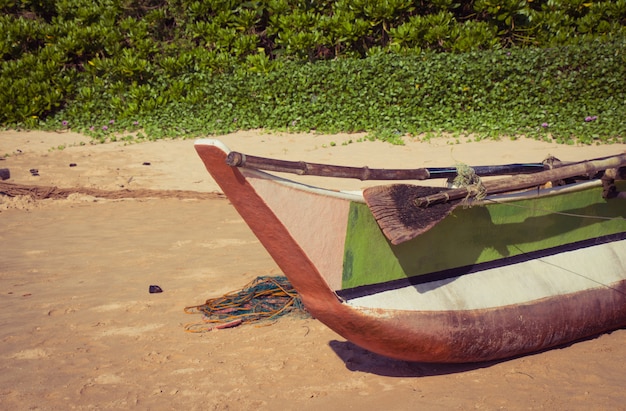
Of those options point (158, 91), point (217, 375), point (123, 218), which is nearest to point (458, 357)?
point (217, 375)

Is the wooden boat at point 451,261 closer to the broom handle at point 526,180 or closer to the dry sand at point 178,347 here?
the broom handle at point 526,180

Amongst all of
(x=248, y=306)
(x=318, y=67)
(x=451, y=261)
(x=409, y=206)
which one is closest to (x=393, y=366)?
(x=451, y=261)

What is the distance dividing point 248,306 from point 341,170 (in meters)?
1.87

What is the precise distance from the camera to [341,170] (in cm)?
346

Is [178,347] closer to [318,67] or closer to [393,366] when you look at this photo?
[393,366]

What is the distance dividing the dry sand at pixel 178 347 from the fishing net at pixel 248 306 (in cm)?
10

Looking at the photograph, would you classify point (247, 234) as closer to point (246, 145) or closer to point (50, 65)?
point (246, 145)

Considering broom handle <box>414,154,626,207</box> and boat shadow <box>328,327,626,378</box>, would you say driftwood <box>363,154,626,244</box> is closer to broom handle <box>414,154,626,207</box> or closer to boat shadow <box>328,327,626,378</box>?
broom handle <box>414,154,626,207</box>

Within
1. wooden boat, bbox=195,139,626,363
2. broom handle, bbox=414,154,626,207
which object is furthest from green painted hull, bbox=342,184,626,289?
broom handle, bbox=414,154,626,207

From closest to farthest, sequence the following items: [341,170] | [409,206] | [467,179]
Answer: [341,170] → [409,206] → [467,179]

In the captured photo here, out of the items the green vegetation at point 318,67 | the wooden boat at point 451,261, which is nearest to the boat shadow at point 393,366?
the wooden boat at point 451,261

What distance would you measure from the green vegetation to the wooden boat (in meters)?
5.29

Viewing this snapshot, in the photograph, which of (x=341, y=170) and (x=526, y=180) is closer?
(x=341, y=170)

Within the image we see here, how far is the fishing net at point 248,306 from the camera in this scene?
4770 mm
